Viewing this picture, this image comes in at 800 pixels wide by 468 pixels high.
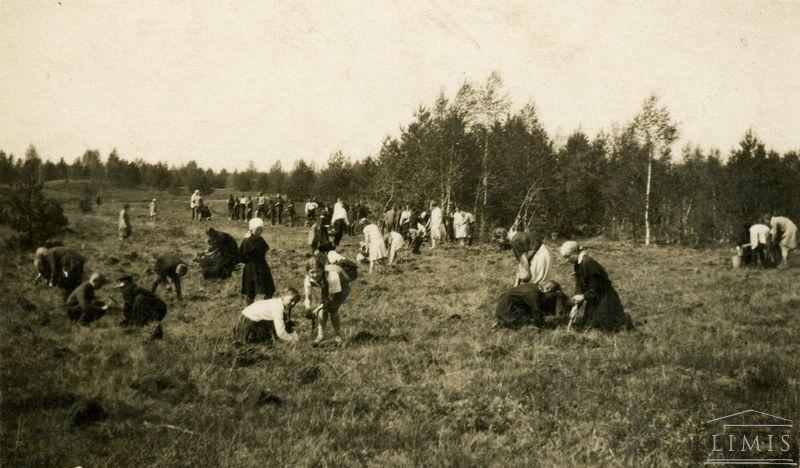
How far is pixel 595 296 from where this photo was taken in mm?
8961

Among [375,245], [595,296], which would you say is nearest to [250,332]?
[595,296]

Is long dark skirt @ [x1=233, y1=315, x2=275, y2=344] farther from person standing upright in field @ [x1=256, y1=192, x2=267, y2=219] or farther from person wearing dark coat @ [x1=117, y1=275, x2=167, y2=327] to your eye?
Result: person standing upright in field @ [x1=256, y1=192, x2=267, y2=219]

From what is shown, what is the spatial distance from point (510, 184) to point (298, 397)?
3329 centimetres

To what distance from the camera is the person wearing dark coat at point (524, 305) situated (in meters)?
9.32

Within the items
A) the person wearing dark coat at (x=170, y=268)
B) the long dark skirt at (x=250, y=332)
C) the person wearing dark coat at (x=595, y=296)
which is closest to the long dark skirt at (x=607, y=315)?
the person wearing dark coat at (x=595, y=296)

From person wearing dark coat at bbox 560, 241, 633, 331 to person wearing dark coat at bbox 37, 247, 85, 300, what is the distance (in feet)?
33.3

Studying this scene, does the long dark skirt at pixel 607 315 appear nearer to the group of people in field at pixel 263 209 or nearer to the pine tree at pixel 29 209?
the pine tree at pixel 29 209

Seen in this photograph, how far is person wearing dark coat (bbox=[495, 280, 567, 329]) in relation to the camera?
9.32m

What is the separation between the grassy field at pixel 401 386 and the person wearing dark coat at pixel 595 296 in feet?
1.05

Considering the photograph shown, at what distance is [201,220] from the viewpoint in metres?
30.3

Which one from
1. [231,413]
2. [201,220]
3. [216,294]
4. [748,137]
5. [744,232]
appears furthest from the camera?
[748,137]

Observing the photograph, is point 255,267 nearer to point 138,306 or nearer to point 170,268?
point 138,306

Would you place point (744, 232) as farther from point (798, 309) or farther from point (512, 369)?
point (512, 369)

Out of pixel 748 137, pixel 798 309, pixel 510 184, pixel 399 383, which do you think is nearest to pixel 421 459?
pixel 399 383
